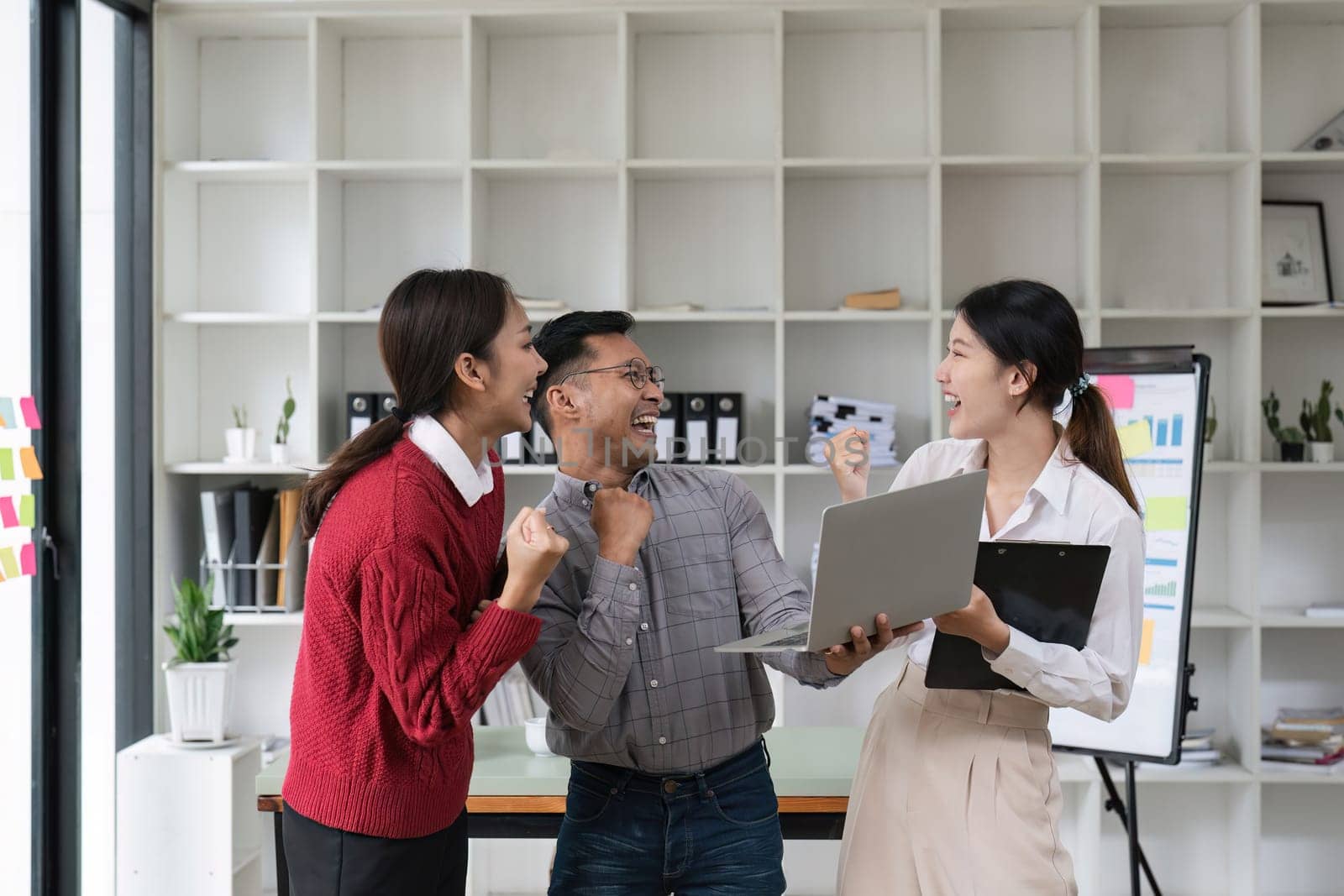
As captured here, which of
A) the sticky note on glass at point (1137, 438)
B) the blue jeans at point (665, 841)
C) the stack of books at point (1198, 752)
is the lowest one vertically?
the stack of books at point (1198, 752)

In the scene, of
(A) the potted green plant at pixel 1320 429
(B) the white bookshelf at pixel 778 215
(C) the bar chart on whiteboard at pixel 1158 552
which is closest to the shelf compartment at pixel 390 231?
(B) the white bookshelf at pixel 778 215

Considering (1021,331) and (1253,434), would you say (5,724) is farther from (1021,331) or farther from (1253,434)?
(1253,434)

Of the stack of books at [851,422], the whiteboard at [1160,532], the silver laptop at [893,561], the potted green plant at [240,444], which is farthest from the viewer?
the potted green plant at [240,444]

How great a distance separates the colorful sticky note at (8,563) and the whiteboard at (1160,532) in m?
2.58

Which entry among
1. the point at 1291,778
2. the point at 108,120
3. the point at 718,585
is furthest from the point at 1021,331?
the point at 108,120

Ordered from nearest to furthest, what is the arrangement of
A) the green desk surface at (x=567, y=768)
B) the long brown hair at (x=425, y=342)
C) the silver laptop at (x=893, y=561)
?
the silver laptop at (x=893, y=561), the long brown hair at (x=425, y=342), the green desk surface at (x=567, y=768)

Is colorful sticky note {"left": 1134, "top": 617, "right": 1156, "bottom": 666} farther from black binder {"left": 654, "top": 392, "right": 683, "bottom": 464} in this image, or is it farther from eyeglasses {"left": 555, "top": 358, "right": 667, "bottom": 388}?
eyeglasses {"left": 555, "top": 358, "right": 667, "bottom": 388}

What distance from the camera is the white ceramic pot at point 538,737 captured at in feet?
7.39

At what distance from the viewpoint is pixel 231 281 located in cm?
371

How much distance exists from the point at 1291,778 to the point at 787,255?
7.10 ft

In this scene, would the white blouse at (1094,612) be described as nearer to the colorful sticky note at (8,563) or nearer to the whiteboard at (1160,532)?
the whiteboard at (1160,532)

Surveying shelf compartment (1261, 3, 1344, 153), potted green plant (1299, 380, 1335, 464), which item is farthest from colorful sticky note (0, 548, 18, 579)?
shelf compartment (1261, 3, 1344, 153)

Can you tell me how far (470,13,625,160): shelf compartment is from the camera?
11.9 feet

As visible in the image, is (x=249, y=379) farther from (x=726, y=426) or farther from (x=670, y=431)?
(x=726, y=426)
